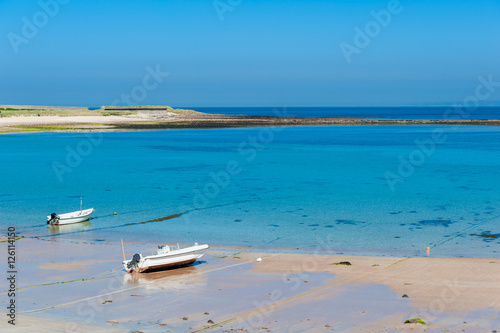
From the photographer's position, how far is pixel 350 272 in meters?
18.7

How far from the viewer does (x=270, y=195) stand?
1451 inches

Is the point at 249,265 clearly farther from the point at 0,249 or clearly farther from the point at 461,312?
the point at 0,249

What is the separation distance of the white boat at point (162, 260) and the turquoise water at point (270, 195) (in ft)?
13.4

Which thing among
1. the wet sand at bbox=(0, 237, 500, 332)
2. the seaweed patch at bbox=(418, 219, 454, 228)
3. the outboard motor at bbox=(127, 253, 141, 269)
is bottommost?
the wet sand at bbox=(0, 237, 500, 332)

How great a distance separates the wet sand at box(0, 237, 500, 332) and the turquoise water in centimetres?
287

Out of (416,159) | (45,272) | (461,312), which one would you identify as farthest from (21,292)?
(416,159)

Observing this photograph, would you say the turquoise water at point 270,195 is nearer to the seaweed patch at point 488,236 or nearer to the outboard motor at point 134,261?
the seaweed patch at point 488,236

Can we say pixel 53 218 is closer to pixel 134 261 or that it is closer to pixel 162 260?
pixel 134 261

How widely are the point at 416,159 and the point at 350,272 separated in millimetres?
44734

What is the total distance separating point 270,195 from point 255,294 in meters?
20.6

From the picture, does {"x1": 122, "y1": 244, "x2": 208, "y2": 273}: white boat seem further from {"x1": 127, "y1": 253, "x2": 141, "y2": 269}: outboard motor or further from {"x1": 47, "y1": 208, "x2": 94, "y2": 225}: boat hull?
{"x1": 47, "y1": 208, "x2": 94, "y2": 225}: boat hull

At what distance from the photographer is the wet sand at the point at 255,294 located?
13.9 m

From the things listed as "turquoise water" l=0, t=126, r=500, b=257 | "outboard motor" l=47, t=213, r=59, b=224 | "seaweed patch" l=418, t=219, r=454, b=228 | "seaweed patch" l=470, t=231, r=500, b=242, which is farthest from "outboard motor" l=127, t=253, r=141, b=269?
"seaweed patch" l=418, t=219, r=454, b=228

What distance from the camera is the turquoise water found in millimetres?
24953
